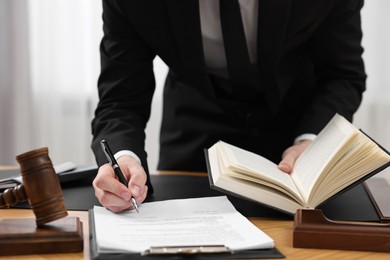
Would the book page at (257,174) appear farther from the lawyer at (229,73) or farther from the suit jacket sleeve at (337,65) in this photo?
the suit jacket sleeve at (337,65)

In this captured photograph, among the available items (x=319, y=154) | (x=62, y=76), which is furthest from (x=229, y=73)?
(x=62, y=76)

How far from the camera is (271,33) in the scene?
160cm

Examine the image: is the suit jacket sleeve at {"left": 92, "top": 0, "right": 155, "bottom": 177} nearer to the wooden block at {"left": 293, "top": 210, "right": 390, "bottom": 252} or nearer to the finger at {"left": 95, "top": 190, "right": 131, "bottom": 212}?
the finger at {"left": 95, "top": 190, "right": 131, "bottom": 212}

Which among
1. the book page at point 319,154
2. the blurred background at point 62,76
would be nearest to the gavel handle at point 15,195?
the book page at point 319,154

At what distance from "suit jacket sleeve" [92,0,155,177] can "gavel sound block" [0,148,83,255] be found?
0.55 m

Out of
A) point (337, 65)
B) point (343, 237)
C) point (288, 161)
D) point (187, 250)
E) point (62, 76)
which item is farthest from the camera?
point (62, 76)

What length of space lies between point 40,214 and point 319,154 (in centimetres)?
58

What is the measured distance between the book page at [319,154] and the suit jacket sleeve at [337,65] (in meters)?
0.28

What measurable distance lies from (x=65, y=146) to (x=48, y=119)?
155 mm

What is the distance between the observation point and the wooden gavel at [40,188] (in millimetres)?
1010

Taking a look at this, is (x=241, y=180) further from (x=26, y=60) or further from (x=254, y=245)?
(x=26, y=60)

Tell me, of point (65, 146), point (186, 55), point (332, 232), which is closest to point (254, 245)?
point (332, 232)

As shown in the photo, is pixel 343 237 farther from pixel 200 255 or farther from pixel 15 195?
pixel 15 195

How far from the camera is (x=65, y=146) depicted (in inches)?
126
